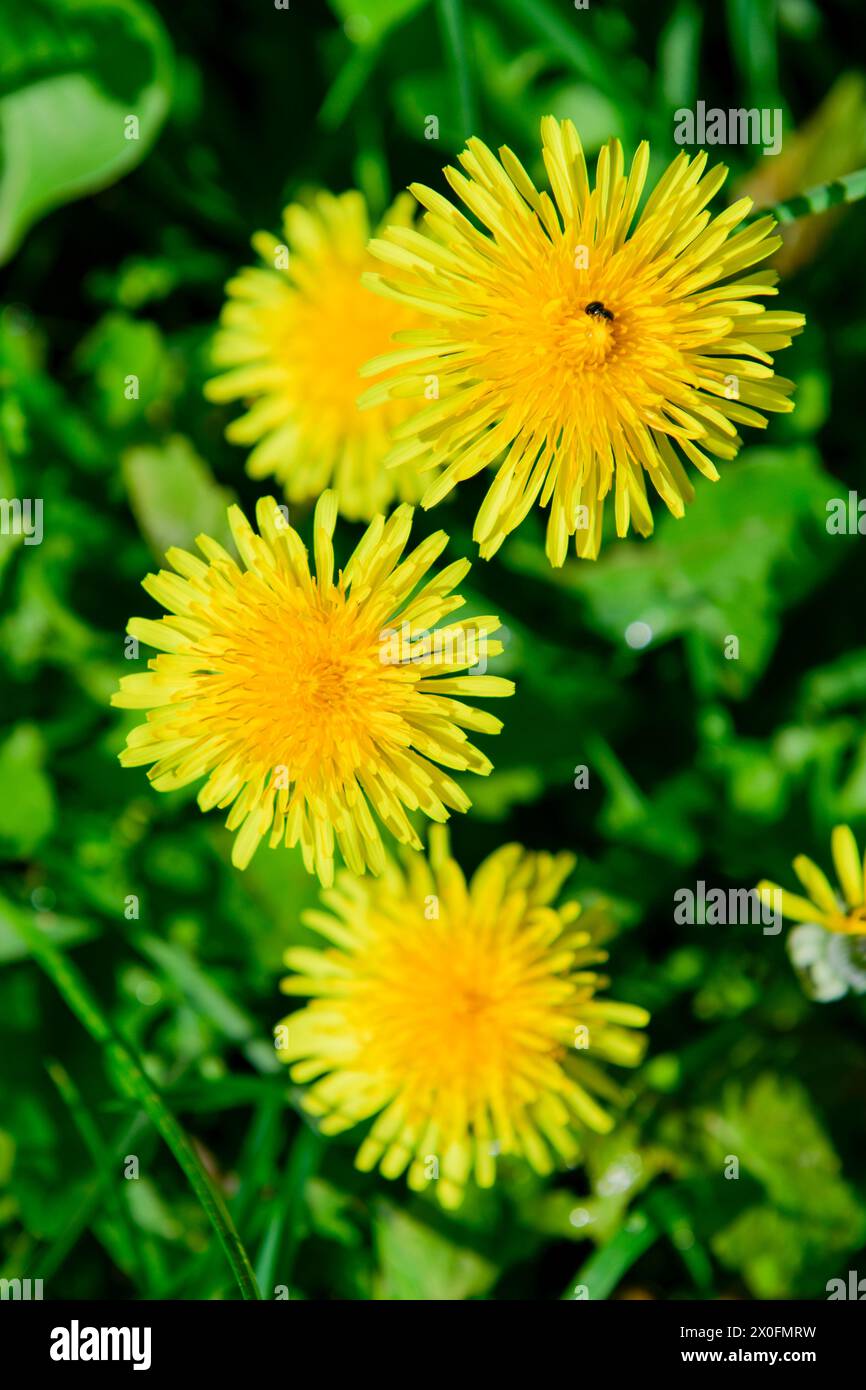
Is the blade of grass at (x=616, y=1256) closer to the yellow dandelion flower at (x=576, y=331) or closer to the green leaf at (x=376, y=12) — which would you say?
the yellow dandelion flower at (x=576, y=331)

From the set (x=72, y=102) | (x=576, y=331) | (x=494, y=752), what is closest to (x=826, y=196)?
(x=576, y=331)

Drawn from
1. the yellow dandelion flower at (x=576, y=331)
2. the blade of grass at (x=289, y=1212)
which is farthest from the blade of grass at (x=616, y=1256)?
the yellow dandelion flower at (x=576, y=331)

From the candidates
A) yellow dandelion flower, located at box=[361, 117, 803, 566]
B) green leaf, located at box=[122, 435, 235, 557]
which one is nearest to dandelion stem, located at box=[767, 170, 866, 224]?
yellow dandelion flower, located at box=[361, 117, 803, 566]

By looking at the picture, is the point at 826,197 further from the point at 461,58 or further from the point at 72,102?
the point at 72,102

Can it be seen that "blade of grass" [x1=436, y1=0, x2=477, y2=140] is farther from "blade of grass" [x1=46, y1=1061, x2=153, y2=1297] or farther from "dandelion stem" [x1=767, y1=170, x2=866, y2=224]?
"blade of grass" [x1=46, y1=1061, x2=153, y2=1297]

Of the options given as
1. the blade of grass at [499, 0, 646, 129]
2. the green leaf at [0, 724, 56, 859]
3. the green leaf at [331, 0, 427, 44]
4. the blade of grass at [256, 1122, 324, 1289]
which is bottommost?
the blade of grass at [256, 1122, 324, 1289]

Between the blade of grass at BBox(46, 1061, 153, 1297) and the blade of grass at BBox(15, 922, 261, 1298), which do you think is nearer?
the blade of grass at BBox(15, 922, 261, 1298)
